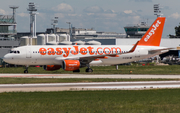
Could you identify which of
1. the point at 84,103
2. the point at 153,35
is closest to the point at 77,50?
the point at 153,35

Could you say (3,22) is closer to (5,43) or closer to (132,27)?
(5,43)

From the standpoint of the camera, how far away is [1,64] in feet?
246

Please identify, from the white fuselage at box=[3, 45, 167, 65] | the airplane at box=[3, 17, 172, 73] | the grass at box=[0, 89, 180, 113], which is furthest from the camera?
the white fuselage at box=[3, 45, 167, 65]

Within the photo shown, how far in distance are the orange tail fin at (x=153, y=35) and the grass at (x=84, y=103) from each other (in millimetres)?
32346

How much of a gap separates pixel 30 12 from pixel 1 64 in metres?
68.4

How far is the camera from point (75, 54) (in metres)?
49.7

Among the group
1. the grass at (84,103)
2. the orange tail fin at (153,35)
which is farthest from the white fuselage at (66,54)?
the grass at (84,103)

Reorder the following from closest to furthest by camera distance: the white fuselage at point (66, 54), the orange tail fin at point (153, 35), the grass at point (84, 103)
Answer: the grass at point (84, 103), the white fuselage at point (66, 54), the orange tail fin at point (153, 35)

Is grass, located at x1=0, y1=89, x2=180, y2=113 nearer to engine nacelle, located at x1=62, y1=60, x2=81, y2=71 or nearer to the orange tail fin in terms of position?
engine nacelle, located at x1=62, y1=60, x2=81, y2=71

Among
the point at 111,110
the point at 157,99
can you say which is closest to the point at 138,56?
the point at 157,99

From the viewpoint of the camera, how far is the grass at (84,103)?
55.6ft

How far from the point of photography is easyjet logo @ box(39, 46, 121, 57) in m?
48.5

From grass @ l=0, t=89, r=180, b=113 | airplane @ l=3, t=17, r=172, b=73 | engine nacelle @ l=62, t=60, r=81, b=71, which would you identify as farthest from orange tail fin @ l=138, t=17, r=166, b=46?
grass @ l=0, t=89, r=180, b=113

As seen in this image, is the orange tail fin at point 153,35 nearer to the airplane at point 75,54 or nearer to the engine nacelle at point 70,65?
the airplane at point 75,54
